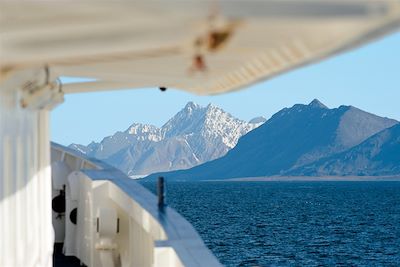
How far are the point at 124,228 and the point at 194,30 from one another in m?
5.76

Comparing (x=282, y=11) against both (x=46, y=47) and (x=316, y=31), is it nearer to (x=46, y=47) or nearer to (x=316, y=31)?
(x=316, y=31)

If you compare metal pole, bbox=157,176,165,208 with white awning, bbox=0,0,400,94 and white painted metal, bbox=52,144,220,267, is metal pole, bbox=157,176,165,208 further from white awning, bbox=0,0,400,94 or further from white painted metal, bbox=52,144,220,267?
white awning, bbox=0,0,400,94

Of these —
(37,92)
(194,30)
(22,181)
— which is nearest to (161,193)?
(22,181)

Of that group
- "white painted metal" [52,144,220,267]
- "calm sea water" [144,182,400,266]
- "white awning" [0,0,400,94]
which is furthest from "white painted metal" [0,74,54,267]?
"calm sea water" [144,182,400,266]

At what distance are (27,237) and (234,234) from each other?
A: 69.9 metres

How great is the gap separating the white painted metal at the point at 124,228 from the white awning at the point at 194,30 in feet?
6.30

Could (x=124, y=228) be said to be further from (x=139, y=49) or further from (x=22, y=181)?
(x=139, y=49)

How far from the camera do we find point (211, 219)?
88.1 meters

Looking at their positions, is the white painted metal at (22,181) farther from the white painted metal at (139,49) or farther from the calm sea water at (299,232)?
the calm sea water at (299,232)

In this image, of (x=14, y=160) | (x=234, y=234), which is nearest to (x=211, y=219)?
(x=234, y=234)

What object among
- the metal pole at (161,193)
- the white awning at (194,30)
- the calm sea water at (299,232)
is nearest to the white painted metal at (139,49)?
the white awning at (194,30)

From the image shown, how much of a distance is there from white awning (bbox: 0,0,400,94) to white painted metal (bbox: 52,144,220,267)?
192 centimetres

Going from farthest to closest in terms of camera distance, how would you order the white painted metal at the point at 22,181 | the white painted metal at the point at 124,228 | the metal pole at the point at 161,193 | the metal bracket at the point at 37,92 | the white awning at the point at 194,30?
the metal pole at the point at 161,193
the white painted metal at the point at 124,228
the metal bracket at the point at 37,92
the white painted metal at the point at 22,181
the white awning at the point at 194,30

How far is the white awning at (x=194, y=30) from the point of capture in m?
1.85
